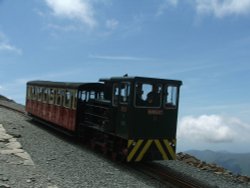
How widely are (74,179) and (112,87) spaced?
4.85 metres

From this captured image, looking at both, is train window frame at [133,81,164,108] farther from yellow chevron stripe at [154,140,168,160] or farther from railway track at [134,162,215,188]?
railway track at [134,162,215,188]

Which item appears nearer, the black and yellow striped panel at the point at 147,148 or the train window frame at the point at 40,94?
the black and yellow striped panel at the point at 147,148

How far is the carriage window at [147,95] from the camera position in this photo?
14.1 meters

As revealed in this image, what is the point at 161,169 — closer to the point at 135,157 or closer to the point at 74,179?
the point at 135,157

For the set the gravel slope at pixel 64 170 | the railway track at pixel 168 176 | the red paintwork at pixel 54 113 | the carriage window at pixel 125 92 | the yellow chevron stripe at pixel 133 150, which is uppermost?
the carriage window at pixel 125 92

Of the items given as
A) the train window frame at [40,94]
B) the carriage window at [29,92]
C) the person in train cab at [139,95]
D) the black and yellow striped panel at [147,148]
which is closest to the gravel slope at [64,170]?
the black and yellow striped panel at [147,148]

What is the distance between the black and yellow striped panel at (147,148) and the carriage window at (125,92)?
1411 mm

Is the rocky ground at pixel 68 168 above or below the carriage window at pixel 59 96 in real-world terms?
below

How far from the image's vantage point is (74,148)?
16734mm

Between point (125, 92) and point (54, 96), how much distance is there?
7.77m

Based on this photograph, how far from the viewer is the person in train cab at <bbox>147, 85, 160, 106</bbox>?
1437 centimetres

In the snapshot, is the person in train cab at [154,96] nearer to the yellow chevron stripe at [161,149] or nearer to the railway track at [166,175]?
the yellow chevron stripe at [161,149]

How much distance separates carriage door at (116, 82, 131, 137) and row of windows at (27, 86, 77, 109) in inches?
156

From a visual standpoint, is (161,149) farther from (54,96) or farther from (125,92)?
(54,96)
